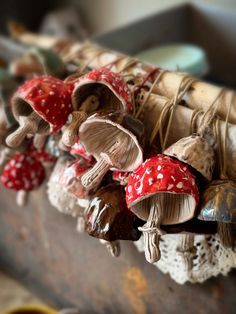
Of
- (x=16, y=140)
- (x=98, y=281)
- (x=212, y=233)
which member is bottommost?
(x=98, y=281)

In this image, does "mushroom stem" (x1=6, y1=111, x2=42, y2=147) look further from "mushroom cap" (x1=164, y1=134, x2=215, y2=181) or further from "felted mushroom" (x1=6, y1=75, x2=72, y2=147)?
"mushroom cap" (x1=164, y1=134, x2=215, y2=181)

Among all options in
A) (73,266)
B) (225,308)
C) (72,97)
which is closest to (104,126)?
(72,97)

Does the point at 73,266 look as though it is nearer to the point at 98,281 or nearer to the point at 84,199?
the point at 98,281

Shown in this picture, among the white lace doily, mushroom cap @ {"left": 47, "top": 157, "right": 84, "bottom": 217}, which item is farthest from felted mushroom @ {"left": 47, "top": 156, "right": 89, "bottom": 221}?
the white lace doily

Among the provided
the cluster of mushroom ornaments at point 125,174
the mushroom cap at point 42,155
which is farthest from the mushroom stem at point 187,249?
the mushroom cap at point 42,155

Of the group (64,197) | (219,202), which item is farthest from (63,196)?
(219,202)

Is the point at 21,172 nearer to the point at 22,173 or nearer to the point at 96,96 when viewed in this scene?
the point at 22,173

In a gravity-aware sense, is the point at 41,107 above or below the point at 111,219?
above
